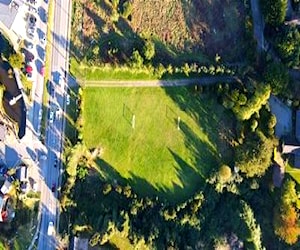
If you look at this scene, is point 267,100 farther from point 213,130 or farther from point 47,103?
point 47,103

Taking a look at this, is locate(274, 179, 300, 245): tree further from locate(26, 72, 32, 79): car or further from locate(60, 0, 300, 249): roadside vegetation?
locate(26, 72, 32, 79): car

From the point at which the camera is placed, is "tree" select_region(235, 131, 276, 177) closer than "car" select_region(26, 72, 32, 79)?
Yes

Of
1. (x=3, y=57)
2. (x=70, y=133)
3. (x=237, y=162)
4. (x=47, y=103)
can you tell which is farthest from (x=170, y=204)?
(x=3, y=57)

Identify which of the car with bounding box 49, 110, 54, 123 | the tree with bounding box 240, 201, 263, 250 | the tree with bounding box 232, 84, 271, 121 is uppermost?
the tree with bounding box 232, 84, 271, 121

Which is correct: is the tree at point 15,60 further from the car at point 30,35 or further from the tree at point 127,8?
the tree at point 127,8

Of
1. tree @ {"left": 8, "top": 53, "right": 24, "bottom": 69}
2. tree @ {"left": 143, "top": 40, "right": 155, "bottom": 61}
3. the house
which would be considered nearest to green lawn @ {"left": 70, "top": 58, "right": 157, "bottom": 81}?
tree @ {"left": 143, "top": 40, "right": 155, "bottom": 61}

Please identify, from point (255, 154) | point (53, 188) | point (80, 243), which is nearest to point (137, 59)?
point (255, 154)

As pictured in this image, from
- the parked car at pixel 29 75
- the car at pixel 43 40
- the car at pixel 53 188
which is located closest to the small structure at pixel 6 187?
the car at pixel 53 188
